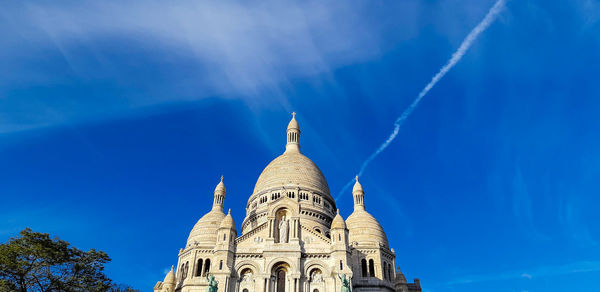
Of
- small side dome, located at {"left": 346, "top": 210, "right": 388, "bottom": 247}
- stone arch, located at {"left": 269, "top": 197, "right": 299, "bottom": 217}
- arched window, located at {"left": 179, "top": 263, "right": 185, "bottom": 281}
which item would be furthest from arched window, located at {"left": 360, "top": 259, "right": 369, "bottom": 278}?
arched window, located at {"left": 179, "top": 263, "right": 185, "bottom": 281}

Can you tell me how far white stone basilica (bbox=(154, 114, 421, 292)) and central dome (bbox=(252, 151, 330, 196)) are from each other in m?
0.12

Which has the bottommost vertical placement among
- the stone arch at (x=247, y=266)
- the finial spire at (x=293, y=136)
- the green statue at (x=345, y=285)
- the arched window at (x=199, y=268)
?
the green statue at (x=345, y=285)

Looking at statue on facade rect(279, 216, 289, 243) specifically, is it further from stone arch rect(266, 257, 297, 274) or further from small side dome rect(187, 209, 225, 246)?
small side dome rect(187, 209, 225, 246)

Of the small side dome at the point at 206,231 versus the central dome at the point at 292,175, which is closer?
the small side dome at the point at 206,231

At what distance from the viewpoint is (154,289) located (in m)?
43.9

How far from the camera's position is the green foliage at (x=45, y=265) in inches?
1042

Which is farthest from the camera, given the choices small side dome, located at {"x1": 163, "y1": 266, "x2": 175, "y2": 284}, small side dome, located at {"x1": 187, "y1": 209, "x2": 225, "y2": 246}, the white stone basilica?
small side dome, located at {"x1": 187, "y1": 209, "x2": 225, "y2": 246}

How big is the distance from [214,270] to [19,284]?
12818 millimetres

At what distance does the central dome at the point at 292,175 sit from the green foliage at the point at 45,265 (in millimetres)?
23523

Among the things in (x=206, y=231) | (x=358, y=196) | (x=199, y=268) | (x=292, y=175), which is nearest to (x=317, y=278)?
(x=199, y=268)

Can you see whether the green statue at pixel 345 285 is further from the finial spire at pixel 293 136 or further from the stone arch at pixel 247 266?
the finial spire at pixel 293 136

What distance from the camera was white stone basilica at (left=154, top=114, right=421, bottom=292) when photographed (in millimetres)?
33500

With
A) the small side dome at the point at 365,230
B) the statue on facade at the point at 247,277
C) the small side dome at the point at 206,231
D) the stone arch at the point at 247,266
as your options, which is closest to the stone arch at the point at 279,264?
the stone arch at the point at 247,266

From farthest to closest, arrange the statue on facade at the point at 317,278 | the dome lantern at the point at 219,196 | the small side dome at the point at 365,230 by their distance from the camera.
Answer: the dome lantern at the point at 219,196, the small side dome at the point at 365,230, the statue on facade at the point at 317,278
